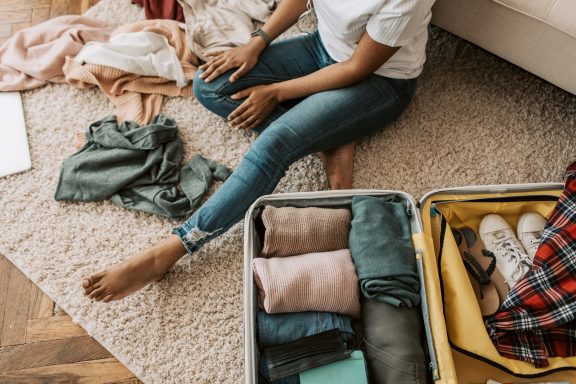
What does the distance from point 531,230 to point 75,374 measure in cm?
→ 101

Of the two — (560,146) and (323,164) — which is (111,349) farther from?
(560,146)

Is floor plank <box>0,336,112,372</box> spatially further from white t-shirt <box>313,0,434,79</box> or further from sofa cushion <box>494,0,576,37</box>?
sofa cushion <box>494,0,576,37</box>

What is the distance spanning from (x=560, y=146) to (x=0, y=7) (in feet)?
5.65

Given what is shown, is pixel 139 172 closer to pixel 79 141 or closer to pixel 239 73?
pixel 79 141

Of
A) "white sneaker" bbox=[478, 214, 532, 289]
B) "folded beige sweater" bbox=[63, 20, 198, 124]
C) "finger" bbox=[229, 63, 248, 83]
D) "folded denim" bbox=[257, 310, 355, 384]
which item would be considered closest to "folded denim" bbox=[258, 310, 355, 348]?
"folded denim" bbox=[257, 310, 355, 384]

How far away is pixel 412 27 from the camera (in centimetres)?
97

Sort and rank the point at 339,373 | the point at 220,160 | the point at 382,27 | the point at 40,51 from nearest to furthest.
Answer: the point at 339,373 < the point at 382,27 < the point at 220,160 < the point at 40,51

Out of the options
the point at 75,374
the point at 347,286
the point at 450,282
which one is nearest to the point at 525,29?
the point at 450,282

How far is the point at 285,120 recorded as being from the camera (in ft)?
3.57

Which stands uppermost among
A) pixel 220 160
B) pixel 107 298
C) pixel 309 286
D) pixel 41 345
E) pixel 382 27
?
pixel 382 27

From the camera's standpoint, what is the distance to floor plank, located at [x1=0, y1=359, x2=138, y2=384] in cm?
104

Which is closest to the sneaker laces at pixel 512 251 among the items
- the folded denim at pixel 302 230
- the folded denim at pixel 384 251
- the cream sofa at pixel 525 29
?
the folded denim at pixel 384 251

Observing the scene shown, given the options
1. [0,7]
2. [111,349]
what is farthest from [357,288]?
[0,7]

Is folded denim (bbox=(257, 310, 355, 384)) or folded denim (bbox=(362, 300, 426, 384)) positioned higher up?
folded denim (bbox=(362, 300, 426, 384))
